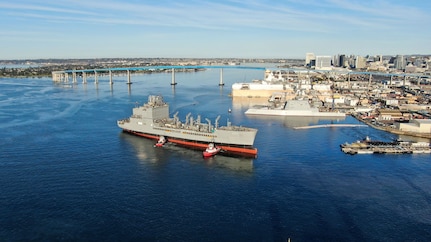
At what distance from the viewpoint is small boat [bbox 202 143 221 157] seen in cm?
1803

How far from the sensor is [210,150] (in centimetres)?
1836

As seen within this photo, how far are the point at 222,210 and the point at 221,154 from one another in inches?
277

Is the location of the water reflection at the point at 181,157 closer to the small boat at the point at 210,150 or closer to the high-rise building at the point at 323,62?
the small boat at the point at 210,150

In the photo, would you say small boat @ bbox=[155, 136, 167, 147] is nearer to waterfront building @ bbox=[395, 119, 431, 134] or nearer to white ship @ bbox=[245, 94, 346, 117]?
white ship @ bbox=[245, 94, 346, 117]

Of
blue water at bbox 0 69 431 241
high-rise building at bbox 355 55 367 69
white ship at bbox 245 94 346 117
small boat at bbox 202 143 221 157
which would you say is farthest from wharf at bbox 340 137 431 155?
high-rise building at bbox 355 55 367 69

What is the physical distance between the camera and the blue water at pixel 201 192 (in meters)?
10.6

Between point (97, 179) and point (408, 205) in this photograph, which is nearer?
point (408, 205)

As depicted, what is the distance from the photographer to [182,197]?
12.9 metres

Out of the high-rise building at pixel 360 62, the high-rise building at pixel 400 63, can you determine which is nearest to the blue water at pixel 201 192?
the high-rise building at pixel 360 62

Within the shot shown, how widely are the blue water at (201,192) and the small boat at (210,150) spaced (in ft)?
1.20

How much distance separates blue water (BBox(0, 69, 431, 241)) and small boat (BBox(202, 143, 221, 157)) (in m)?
0.37

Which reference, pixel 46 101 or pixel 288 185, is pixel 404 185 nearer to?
pixel 288 185

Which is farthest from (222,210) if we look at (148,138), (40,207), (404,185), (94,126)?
(94,126)

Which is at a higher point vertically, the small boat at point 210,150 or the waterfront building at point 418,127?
the waterfront building at point 418,127
